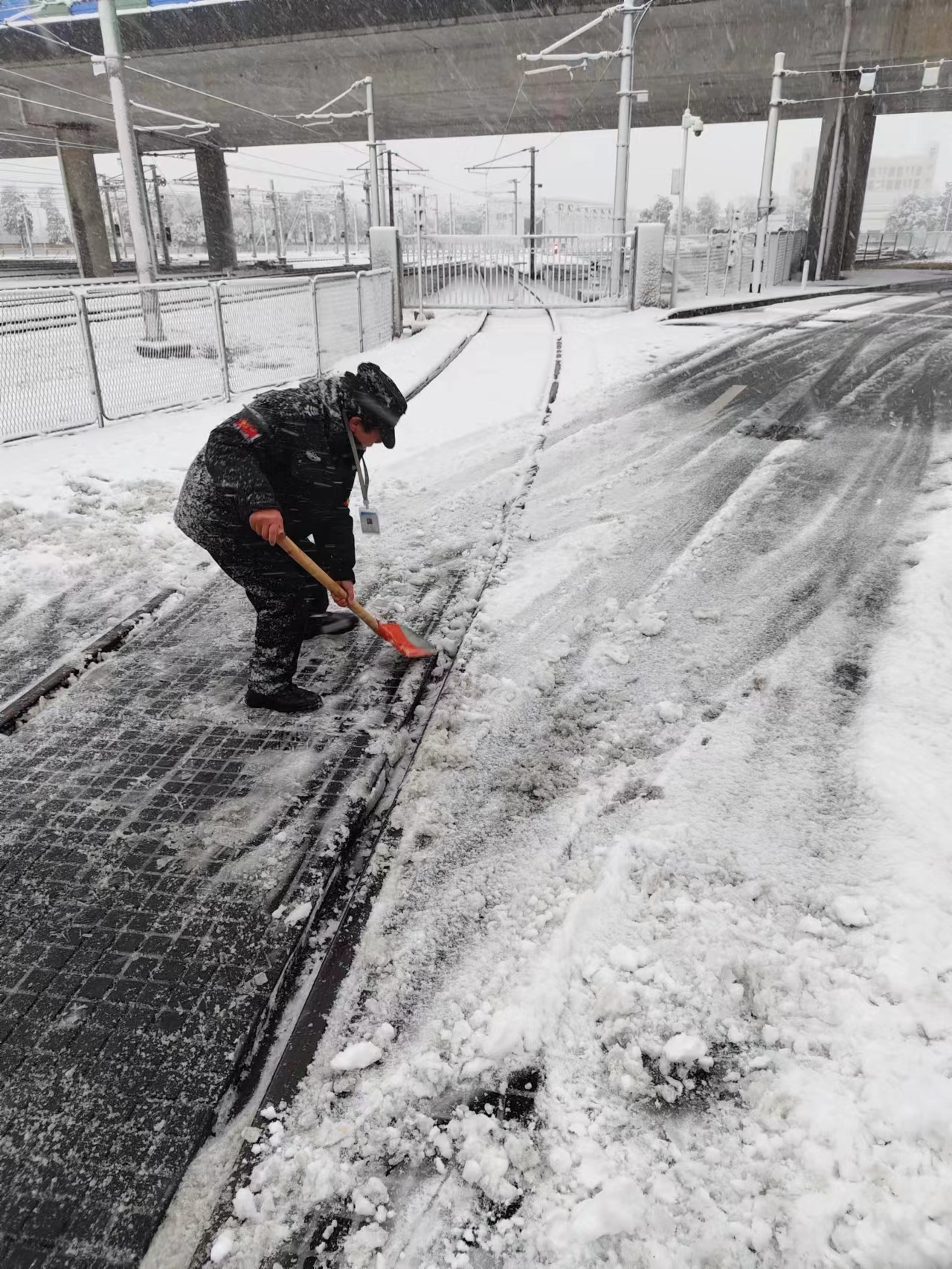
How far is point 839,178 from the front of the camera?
94.5 feet

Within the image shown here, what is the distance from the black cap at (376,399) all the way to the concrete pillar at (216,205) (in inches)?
1573

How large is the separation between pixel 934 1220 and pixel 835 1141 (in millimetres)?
219

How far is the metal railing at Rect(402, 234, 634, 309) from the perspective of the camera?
19484 mm

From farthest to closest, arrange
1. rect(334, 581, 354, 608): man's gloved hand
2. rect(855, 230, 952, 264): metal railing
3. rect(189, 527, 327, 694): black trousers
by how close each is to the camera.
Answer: rect(855, 230, 952, 264): metal railing, rect(334, 581, 354, 608): man's gloved hand, rect(189, 527, 327, 694): black trousers

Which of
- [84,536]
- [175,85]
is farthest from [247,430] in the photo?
[175,85]

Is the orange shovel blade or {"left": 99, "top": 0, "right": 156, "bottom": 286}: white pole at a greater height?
{"left": 99, "top": 0, "right": 156, "bottom": 286}: white pole

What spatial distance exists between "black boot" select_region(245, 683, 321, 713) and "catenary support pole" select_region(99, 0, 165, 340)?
937 cm

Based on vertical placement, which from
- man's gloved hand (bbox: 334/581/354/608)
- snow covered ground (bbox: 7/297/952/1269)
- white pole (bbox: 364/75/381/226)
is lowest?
snow covered ground (bbox: 7/297/952/1269)

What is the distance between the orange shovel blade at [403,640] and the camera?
13.7ft

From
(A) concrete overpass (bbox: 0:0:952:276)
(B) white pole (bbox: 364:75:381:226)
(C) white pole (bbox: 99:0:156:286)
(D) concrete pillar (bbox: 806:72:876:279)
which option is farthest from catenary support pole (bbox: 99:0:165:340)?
(D) concrete pillar (bbox: 806:72:876:279)

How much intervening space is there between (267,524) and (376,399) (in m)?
0.69

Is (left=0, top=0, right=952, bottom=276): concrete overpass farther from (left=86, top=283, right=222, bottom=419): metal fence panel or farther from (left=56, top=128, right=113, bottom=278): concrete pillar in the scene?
(left=86, top=283, right=222, bottom=419): metal fence panel

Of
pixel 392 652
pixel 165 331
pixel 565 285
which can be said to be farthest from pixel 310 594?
pixel 565 285

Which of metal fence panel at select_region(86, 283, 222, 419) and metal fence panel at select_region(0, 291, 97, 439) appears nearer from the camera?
metal fence panel at select_region(0, 291, 97, 439)
